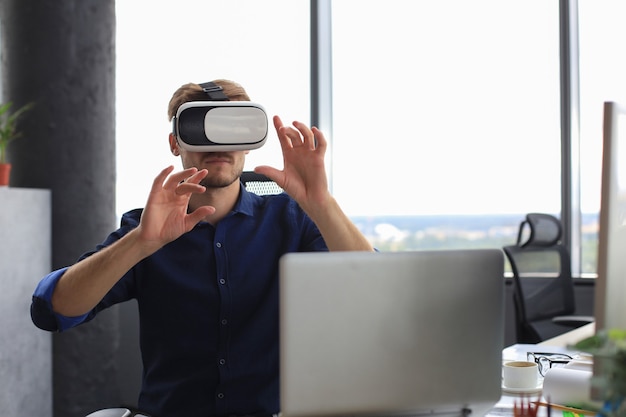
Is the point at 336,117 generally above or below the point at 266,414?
above

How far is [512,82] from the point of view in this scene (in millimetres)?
4223

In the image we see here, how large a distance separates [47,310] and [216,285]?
412 millimetres

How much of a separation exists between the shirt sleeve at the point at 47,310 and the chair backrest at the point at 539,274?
1.98 meters

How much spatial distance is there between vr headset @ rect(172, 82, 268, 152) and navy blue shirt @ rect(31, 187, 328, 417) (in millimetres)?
510

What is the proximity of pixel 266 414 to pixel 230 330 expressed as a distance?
226mm

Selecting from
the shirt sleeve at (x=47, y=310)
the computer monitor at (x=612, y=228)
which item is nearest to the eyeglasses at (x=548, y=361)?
the computer monitor at (x=612, y=228)

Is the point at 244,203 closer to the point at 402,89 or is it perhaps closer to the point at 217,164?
the point at 217,164

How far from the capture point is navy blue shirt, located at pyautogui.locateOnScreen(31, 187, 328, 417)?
184 cm

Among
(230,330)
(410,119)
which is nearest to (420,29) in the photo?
(410,119)

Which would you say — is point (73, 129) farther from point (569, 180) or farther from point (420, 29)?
point (569, 180)

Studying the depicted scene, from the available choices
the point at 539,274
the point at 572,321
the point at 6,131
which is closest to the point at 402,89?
the point at 539,274

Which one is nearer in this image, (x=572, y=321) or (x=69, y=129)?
(x=572, y=321)

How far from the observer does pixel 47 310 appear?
5.87ft

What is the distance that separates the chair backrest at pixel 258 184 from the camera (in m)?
2.14
